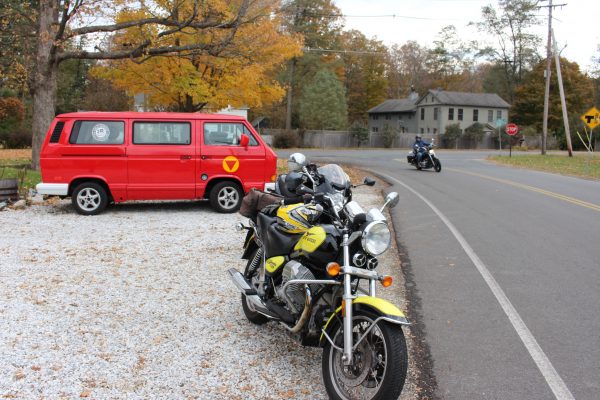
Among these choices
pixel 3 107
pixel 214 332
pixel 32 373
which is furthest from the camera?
pixel 3 107

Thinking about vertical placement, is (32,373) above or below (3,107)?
below

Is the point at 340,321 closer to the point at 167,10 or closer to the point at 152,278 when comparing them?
the point at 152,278

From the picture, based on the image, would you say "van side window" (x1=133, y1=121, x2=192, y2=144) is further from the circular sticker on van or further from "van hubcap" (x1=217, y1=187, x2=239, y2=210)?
"van hubcap" (x1=217, y1=187, x2=239, y2=210)

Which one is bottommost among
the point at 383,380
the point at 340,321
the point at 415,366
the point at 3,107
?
the point at 415,366

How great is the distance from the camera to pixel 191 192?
38.0ft

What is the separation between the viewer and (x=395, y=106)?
76062 mm

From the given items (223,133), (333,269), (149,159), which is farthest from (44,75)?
(333,269)

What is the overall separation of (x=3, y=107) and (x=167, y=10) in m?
25.2

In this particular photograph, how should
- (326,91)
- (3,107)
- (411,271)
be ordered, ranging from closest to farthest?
(411,271) → (3,107) → (326,91)

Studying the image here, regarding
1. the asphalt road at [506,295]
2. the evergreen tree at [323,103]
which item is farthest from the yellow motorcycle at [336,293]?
the evergreen tree at [323,103]

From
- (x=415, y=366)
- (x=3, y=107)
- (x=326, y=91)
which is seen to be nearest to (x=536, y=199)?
(x=415, y=366)

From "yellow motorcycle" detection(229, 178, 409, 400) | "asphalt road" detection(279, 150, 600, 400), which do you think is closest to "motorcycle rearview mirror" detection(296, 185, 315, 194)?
"yellow motorcycle" detection(229, 178, 409, 400)

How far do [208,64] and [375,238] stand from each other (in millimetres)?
17868

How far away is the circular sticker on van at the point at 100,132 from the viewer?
1112 cm
